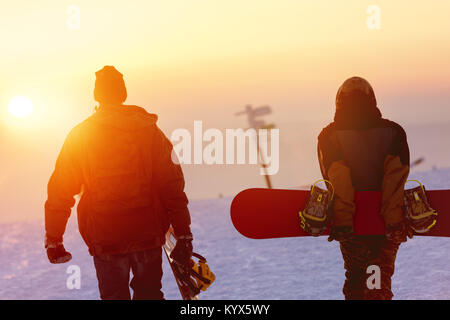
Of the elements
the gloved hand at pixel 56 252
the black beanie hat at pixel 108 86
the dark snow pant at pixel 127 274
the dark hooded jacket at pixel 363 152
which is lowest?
the dark snow pant at pixel 127 274

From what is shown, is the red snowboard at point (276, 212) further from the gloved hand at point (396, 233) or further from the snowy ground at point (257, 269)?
the snowy ground at point (257, 269)

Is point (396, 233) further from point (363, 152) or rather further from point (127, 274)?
point (127, 274)

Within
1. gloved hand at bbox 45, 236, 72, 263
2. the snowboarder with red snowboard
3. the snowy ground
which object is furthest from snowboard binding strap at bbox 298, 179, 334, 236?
the snowy ground

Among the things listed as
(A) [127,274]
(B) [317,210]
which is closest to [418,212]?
(B) [317,210]

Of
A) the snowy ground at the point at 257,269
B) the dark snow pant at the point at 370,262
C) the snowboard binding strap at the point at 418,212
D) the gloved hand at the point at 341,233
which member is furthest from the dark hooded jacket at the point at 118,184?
the snowy ground at the point at 257,269

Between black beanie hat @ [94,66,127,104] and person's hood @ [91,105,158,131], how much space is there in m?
0.07

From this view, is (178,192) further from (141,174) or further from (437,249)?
(437,249)

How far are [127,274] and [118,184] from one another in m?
0.72

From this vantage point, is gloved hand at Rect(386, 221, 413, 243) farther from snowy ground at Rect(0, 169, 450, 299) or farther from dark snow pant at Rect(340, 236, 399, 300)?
snowy ground at Rect(0, 169, 450, 299)

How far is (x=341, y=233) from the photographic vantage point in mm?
5148

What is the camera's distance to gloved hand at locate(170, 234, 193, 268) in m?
5.05

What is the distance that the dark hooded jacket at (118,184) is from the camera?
483cm

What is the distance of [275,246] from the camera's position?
1464 centimetres
